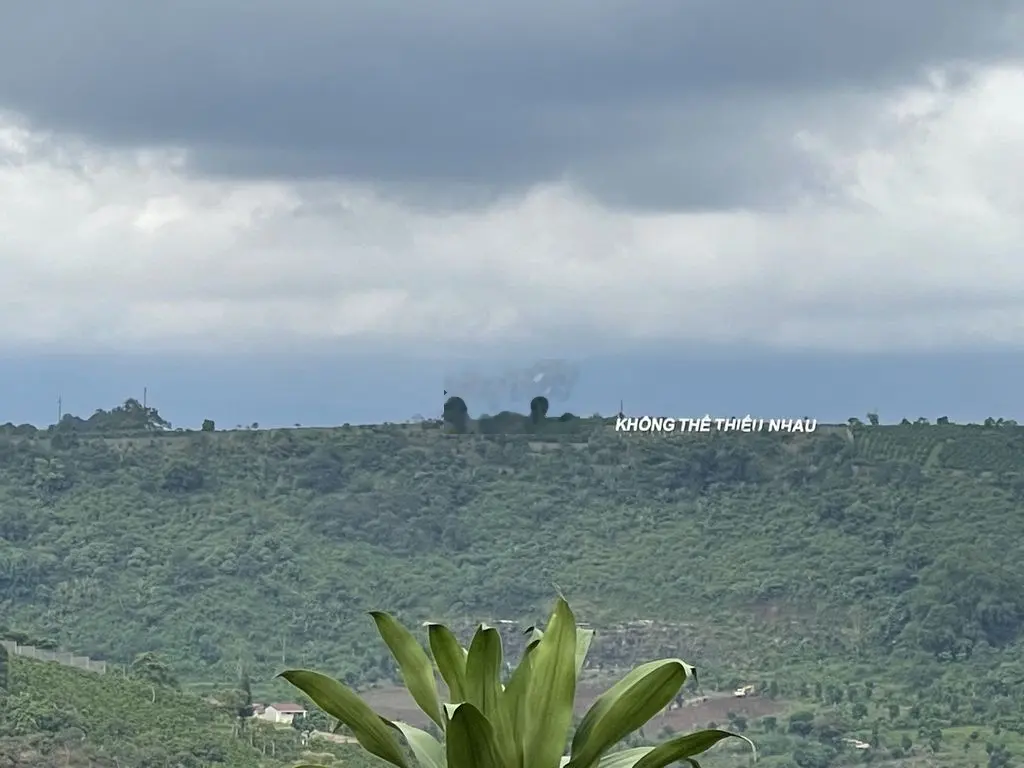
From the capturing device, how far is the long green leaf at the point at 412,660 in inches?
67.7

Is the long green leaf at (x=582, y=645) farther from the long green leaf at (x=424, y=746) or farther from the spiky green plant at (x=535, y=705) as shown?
the long green leaf at (x=424, y=746)

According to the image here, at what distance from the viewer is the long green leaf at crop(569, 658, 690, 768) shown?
5.41ft

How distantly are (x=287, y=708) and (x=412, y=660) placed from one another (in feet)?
50.9

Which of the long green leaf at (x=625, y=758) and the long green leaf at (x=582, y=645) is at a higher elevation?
the long green leaf at (x=582, y=645)

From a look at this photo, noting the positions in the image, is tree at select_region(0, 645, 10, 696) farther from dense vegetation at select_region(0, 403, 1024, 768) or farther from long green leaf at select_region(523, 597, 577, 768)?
long green leaf at select_region(523, 597, 577, 768)

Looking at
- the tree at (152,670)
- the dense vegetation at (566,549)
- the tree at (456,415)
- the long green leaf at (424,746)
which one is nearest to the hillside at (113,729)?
the tree at (152,670)

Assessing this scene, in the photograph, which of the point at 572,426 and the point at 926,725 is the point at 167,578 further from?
the point at 926,725

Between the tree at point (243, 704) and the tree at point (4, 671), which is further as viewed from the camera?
the tree at point (243, 704)

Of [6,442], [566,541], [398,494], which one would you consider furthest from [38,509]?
[566,541]

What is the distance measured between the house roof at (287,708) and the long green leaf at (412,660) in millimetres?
14332

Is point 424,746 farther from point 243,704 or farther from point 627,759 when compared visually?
point 243,704

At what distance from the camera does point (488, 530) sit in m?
27.5

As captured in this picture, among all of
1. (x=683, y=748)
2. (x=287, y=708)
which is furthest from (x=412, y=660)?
(x=287, y=708)

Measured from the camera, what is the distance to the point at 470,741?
1.62m
